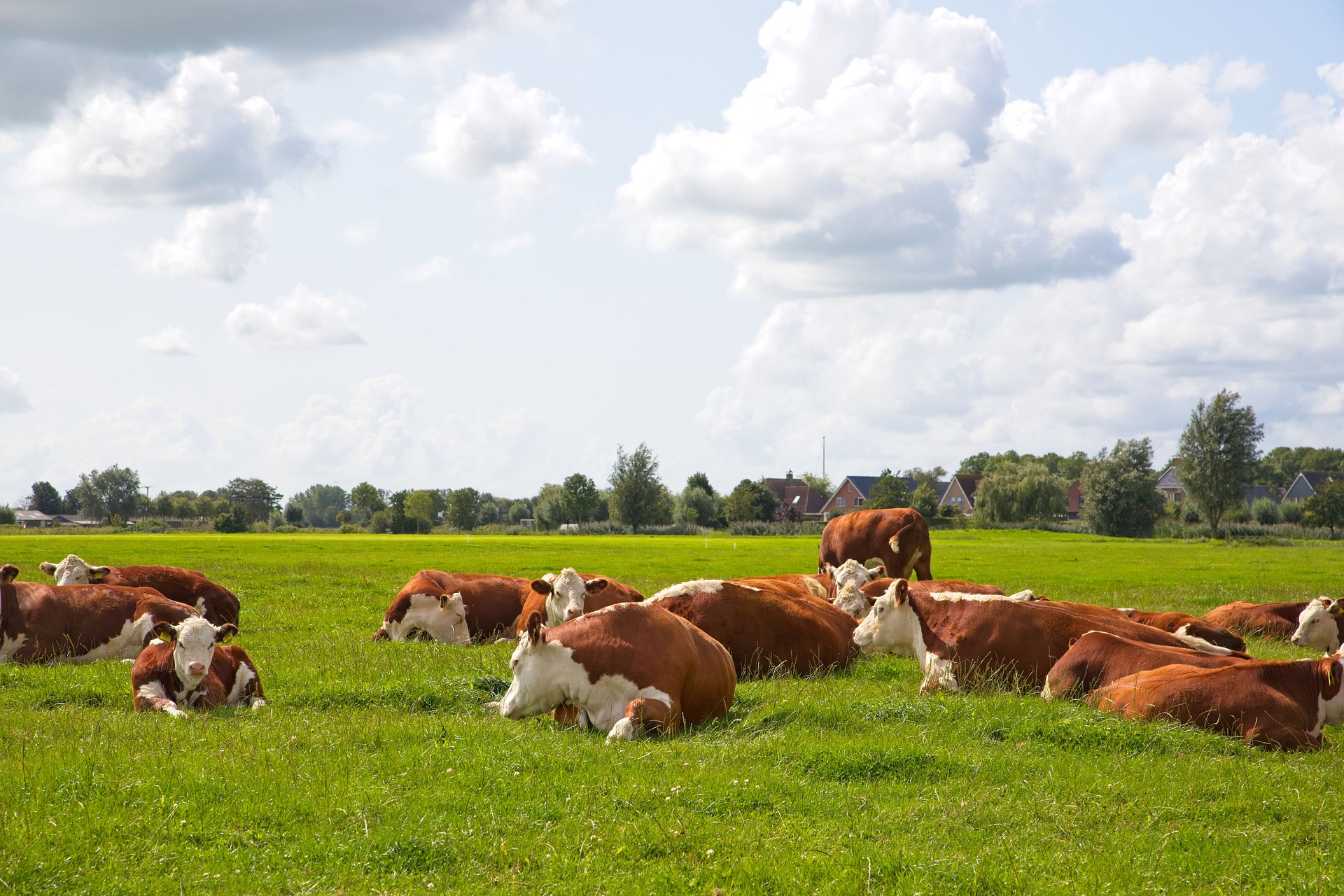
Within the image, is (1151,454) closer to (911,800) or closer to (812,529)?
(812,529)

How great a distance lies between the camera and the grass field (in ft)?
18.7

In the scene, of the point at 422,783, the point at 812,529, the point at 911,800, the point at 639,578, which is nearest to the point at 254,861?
the point at 422,783

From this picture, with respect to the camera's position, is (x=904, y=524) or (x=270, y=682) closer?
(x=270, y=682)

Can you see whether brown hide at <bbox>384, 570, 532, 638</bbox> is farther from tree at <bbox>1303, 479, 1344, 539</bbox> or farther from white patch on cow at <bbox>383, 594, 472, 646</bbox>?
tree at <bbox>1303, 479, 1344, 539</bbox>

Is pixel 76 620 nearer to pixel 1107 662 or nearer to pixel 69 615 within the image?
pixel 69 615

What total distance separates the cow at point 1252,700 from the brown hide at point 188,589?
43.2ft

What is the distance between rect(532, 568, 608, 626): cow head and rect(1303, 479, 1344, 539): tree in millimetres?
106317

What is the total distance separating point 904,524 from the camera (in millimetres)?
22672

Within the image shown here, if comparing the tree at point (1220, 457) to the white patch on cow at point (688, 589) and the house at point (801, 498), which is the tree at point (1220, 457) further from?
the white patch on cow at point (688, 589)

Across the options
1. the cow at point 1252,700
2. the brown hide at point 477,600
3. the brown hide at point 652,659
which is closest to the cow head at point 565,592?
the brown hide at point 652,659

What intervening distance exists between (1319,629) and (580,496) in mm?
110779

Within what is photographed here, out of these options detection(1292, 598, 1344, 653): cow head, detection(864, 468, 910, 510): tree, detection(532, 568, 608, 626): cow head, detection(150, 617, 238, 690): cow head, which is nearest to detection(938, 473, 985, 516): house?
detection(864, 468, 910, 510): tree

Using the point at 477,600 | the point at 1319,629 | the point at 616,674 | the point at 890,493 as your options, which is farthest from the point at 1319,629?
the point at 890,493

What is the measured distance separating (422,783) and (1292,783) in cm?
618
